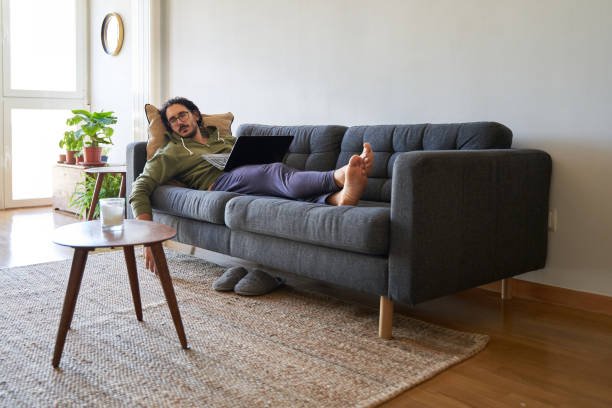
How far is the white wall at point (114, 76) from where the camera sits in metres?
5.23

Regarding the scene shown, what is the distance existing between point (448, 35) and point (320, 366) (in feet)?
6.10

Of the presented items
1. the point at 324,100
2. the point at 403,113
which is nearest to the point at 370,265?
the point at 403,113

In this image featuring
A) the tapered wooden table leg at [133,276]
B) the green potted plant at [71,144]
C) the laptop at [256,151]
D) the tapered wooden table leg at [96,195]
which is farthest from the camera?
the green potted plant at [71,144]

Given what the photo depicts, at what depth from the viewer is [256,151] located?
2.96 meters

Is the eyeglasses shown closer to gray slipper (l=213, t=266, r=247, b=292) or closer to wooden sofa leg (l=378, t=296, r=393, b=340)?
gray slipper (l=213, t=266, r=247, b=292)

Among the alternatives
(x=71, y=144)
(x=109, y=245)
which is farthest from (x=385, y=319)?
(x=71, y=144)

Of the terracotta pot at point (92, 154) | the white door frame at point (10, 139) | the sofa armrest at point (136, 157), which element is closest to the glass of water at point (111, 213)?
the sofa armrest at point (136, 157)

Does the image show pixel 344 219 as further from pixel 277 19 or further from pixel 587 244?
pixel 277 19

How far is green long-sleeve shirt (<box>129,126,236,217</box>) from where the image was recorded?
305 cm

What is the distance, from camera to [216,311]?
233cm

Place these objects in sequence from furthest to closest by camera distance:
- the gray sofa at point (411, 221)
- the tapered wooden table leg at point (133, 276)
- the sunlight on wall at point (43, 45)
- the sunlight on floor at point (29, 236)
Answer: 1. the sunlight on wall at point (43, 45)
2. the sunlight on floor at point (29, 236)
3. the tapered wooden table leg at point (133, 276)
4. the gray sofa at point (411, 221)

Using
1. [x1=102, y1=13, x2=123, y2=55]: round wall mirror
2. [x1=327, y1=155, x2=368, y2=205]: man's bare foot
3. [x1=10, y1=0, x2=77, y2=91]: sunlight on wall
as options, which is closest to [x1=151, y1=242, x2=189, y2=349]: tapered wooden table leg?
[x1=327, y1=155, x2=368, y2=205]: man's bare foot

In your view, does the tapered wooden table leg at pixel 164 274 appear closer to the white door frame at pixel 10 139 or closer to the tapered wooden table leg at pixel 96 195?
the tapered wooden table leg at pixel 96 195

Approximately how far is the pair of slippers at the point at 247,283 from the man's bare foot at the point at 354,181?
1.81ft
